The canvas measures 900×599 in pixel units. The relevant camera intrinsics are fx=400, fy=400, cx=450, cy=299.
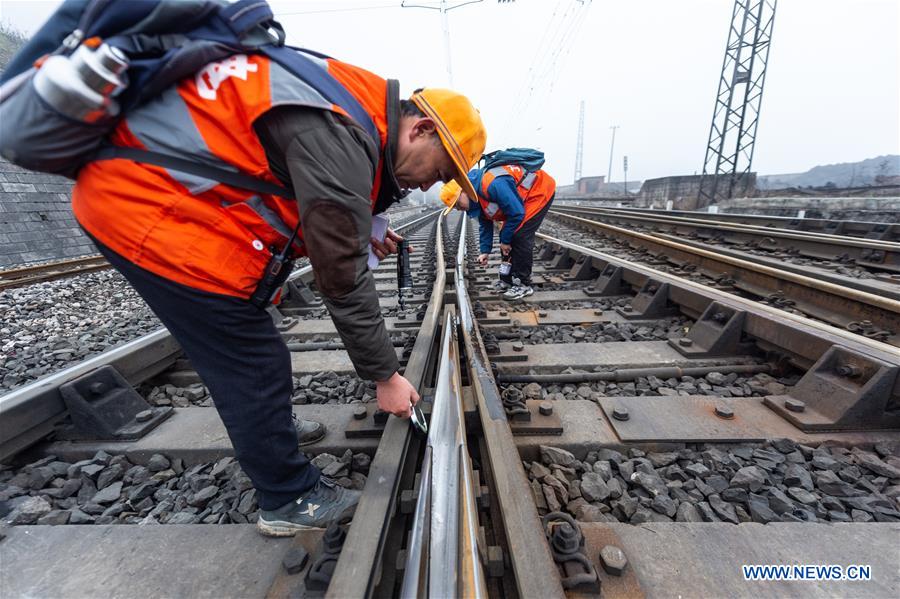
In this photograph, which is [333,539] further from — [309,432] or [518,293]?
[518,293]

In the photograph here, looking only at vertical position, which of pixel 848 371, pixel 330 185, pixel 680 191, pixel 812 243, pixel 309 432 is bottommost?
pixel 309 432

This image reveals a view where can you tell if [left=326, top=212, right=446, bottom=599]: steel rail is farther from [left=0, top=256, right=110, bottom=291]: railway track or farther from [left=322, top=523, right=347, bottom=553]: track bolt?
[left=0, top=256, right=110, bottom=291]: railway track

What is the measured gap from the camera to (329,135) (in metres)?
1.13

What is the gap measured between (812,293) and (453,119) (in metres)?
3.43

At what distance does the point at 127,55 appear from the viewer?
3.38 feet

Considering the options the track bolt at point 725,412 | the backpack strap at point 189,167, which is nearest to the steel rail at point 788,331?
the track bolt at point 725,412

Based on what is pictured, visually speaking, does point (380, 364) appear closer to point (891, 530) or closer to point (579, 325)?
point (891, 530)

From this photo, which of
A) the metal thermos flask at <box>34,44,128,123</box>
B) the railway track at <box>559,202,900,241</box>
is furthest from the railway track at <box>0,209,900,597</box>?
the railway track at <box>559,202,900,241</box>

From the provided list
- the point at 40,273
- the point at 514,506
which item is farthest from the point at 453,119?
the point at 40,273

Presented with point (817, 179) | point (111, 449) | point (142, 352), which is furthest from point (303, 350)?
point (817, 179)

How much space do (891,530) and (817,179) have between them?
6909 cm

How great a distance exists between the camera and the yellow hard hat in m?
1.42

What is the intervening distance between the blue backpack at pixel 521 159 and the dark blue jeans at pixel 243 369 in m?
3.93

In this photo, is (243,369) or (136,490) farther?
(136,490)
